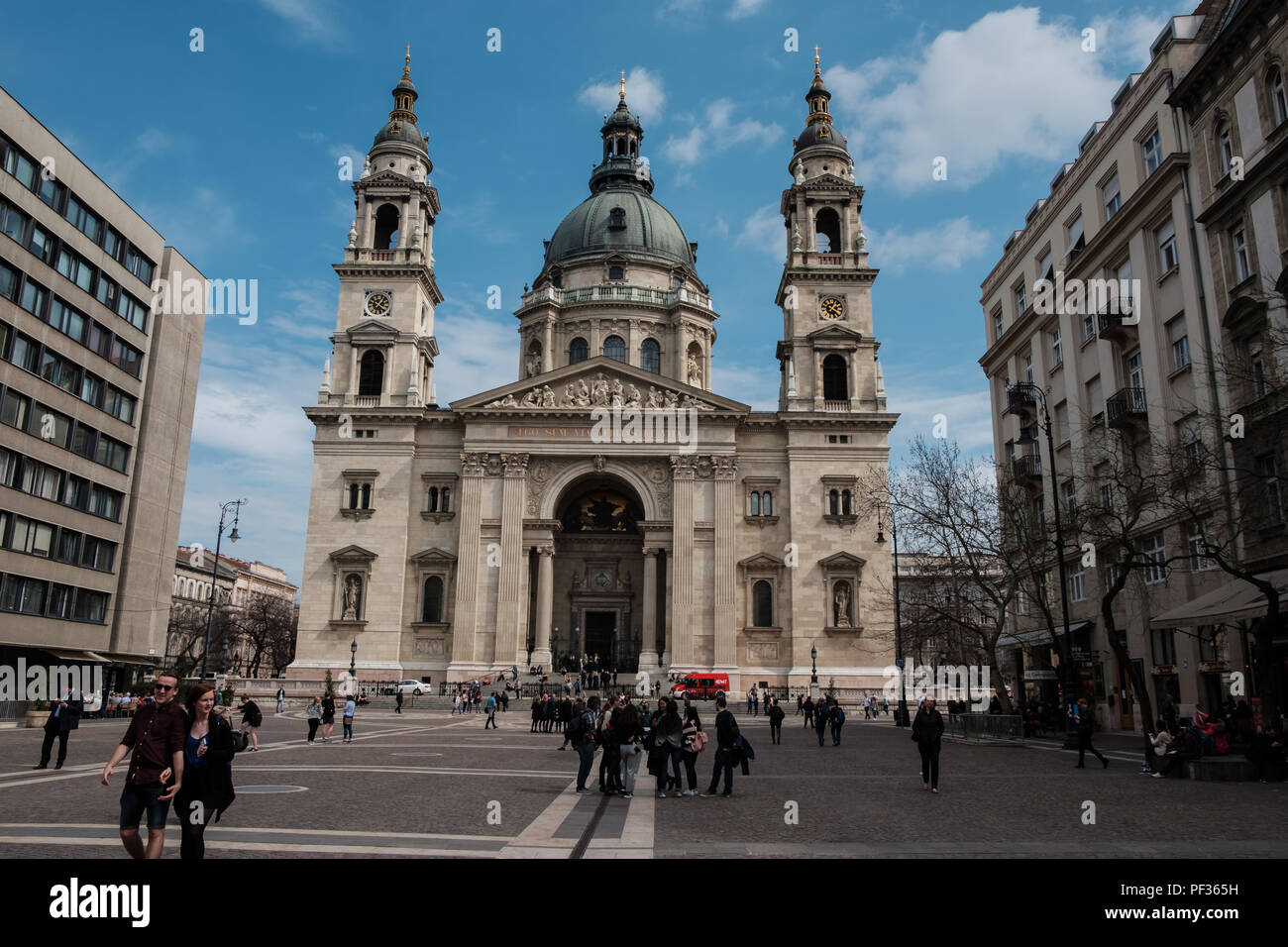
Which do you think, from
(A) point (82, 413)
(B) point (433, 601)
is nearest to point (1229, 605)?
(B) point (433, 601)

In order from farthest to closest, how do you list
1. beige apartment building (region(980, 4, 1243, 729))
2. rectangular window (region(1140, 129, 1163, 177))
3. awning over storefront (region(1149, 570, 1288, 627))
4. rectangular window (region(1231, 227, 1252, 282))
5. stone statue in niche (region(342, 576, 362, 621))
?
stone statue in niche (region(342, 576, 362, 621)), rectangular window (region(1140, 129, 1163, 177)), beige apartment building (region(980, 4, 1243, 729)), rectangular window (region(1231, 227, 1252, 282)), awning over storefront (region(1149, 570, 1288, 627))

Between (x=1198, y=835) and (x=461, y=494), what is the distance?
48220mm

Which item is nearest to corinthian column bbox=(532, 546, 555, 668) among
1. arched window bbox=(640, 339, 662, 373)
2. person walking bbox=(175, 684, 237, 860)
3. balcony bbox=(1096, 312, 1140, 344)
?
arched window bbox=(640, 339, 662, 373)

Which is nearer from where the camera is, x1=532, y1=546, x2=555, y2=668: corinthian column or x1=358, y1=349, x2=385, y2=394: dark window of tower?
x1=532, y1=546, x2=555, y2=668: corinthian column

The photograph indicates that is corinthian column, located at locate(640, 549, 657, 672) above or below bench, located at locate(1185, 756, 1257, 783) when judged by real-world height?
above

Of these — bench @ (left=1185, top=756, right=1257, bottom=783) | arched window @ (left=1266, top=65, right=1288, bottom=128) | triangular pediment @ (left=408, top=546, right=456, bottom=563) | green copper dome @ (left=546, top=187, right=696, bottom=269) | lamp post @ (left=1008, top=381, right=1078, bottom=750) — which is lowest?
bench @ (left=1185, top=756, right=1257, bottom=783)

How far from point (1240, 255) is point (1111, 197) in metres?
9.22

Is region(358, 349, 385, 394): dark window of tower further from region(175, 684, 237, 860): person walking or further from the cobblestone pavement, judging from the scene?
region(175, 684, 237, 860): person walking

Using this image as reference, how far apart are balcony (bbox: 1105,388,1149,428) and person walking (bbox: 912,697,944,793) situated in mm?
18759

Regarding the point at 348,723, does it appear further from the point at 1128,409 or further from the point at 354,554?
the point at 354,554

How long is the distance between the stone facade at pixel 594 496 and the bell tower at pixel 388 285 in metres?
0.14

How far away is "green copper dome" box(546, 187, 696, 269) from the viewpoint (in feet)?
242

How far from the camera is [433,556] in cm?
5572
